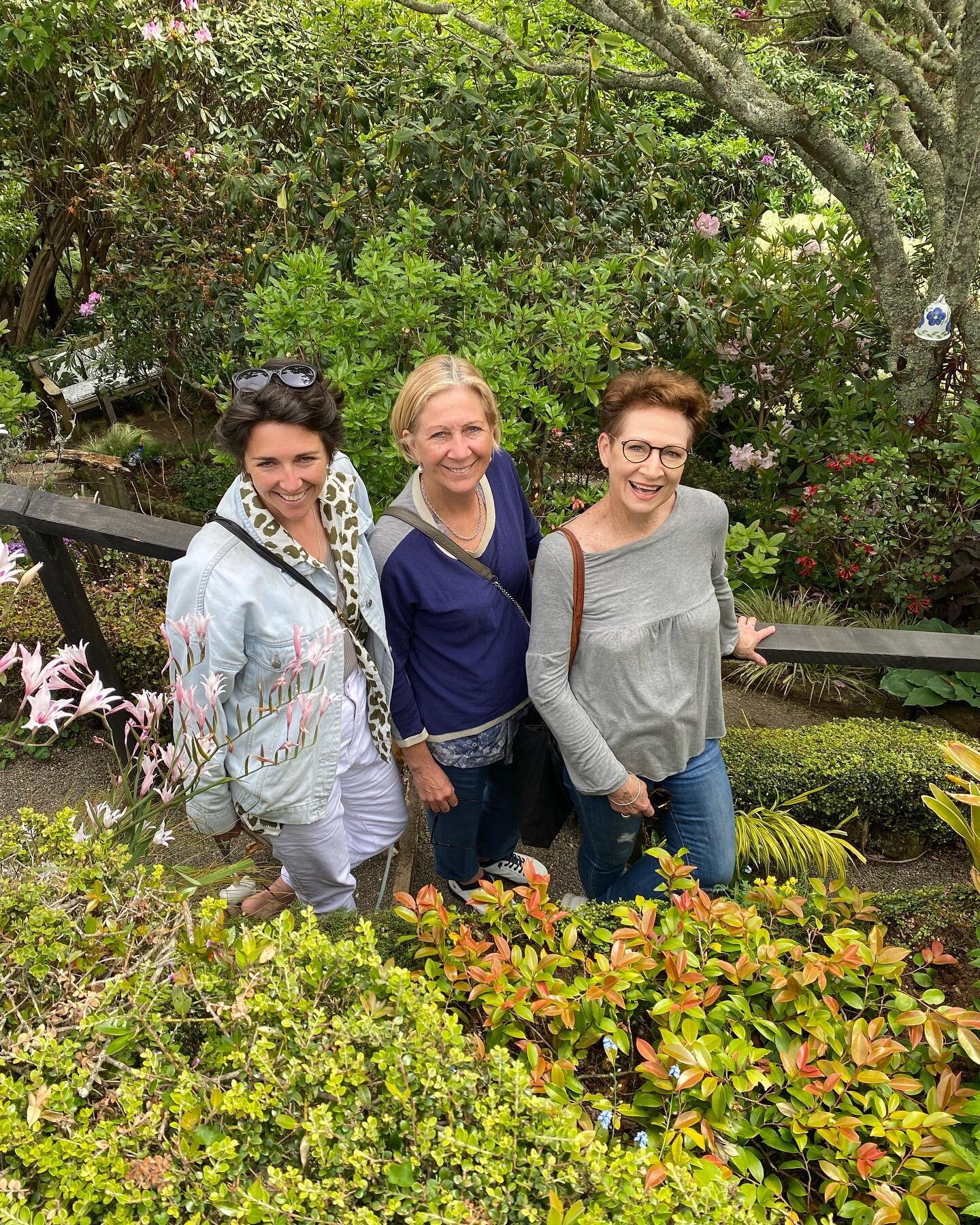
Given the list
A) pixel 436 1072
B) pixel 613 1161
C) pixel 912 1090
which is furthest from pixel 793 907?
pixel 436 1072

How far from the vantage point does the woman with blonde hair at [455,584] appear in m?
2.21

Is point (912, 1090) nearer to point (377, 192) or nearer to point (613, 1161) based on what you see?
point (613, 1161)

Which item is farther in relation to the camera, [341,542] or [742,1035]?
[341,542]

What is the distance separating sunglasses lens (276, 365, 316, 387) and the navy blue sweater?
0.40 meters

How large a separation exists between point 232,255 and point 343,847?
3535 mm

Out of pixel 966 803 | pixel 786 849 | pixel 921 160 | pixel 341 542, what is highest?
pixel 921 160

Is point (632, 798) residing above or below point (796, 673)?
above

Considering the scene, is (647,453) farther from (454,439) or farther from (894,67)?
(894,67)

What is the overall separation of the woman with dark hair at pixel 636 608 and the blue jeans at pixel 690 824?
9 centimetres

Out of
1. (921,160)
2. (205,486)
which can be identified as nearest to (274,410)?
(921,160)

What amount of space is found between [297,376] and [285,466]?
0.20 metres

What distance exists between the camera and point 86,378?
7082 millimetres

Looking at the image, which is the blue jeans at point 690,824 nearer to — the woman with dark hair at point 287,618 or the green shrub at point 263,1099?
the woman with dark hair at point 287,618

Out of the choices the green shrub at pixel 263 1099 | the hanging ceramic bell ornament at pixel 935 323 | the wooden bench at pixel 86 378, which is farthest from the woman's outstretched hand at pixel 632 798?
the wooden bench at pixel 86 378
